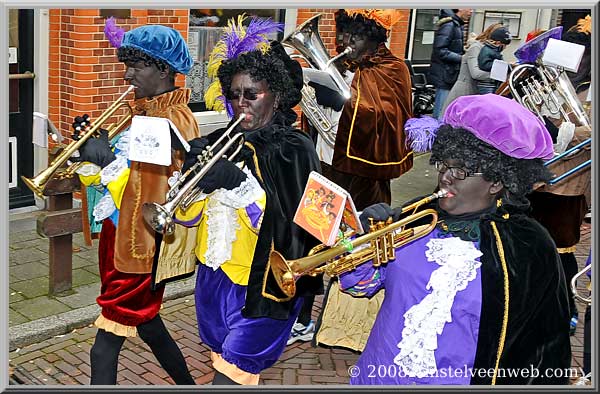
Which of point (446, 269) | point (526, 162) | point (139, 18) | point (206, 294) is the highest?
point (139, 18)

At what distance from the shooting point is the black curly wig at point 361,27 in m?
5.62

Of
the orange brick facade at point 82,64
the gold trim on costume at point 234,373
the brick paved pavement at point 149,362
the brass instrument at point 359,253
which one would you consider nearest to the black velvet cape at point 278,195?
the gold trim on costume at point 234,373

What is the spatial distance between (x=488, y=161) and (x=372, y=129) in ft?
9.07

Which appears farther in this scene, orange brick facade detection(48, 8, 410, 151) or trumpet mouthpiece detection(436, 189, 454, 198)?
orange brick facade detection(48, 8, 410, 151)

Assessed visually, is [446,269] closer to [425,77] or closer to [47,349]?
[47,349]

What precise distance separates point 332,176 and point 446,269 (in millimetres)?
2858

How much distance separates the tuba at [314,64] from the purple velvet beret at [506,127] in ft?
9.49

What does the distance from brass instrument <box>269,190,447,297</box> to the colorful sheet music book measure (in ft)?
0.34

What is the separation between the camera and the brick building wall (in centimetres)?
682

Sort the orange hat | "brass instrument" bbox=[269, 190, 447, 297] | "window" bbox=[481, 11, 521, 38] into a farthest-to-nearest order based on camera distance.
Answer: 1. "window" bbox=[481, 11, 521, 38]
2. the orange hat
3. "brass instrument" bbox=[269, 190, 447, 297]

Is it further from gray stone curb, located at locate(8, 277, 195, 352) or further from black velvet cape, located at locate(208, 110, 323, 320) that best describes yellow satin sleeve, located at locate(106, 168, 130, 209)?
gray stone curb, located at locate(8, 277, 195, 352)

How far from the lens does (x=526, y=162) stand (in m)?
3.02

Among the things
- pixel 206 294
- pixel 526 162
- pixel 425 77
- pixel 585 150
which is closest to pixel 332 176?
pixel 585 150

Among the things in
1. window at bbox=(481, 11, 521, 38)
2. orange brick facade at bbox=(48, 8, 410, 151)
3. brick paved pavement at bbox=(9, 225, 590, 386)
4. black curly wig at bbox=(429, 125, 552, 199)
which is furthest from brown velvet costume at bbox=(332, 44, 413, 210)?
window at bbox=(481, 11, 521, 38)
